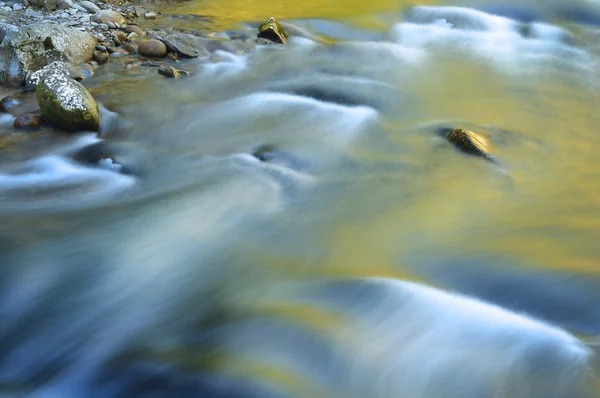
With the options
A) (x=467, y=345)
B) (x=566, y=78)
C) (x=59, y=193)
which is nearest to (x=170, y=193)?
(x=59, y=193)

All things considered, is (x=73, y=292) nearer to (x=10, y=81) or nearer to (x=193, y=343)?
(x=193, y=343)

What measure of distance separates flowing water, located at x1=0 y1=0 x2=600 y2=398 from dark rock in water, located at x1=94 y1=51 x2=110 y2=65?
125mm

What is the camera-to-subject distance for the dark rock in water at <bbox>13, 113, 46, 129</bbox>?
514 centimetres

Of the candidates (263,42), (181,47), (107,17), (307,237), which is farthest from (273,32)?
(307,237)

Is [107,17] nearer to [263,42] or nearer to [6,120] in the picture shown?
[263,42]

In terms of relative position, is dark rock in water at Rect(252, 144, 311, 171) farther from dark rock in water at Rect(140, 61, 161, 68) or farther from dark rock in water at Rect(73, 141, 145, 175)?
dark rock in water at Rect(140, 61, 161, 68)

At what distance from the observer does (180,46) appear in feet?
23.6

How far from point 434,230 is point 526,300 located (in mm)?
959

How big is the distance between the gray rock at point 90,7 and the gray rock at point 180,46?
1636 mm

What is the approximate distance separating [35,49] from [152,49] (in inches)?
53.2

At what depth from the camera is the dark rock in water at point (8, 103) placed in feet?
18.0

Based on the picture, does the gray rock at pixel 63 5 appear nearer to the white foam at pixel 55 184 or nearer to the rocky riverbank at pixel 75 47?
the rocky riverbank at pixel 75 47

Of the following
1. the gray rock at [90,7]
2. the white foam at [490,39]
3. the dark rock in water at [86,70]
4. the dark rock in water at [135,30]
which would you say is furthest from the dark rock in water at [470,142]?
the gray rock at [90,7]

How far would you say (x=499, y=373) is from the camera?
8.57 feet
